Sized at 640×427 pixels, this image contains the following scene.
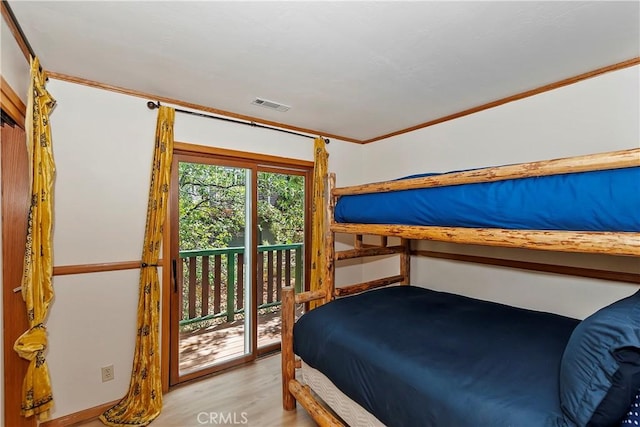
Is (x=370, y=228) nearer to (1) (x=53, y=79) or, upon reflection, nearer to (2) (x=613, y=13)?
(2) (x=613, y=13)

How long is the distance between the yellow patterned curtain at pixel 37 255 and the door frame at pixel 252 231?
73 cm

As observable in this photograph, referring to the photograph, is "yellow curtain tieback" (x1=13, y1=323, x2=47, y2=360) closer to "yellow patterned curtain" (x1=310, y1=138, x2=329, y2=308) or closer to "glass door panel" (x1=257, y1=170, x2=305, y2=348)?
"glass door panel" (x1=257, y1=170, x2=305, y2=348)

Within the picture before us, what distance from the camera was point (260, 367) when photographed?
9.23 ft

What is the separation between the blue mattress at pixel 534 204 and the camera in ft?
3.58

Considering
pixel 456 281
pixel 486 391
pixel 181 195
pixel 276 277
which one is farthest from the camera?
pixel 276 277

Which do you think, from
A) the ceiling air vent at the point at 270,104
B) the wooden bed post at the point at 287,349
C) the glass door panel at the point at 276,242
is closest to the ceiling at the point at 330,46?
the ceiling air vent at the point at 270,104

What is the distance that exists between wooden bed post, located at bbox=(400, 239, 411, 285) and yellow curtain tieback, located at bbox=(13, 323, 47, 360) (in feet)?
9.49

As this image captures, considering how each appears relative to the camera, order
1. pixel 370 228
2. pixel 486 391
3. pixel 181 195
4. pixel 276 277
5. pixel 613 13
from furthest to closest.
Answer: pixel 276 277 → pixel 181 195 → pixel 370 228 → pixel 613 13 → pixel 486 391

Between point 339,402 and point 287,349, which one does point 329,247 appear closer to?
point 287,349

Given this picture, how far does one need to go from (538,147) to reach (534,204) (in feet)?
4.33

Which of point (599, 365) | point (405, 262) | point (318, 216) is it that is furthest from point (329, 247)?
point (599, 365)

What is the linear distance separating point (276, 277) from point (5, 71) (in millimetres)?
2575

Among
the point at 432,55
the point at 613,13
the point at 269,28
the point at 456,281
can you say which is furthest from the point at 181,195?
the point at 613,13

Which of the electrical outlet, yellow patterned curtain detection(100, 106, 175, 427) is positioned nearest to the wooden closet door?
the electrical outlet
